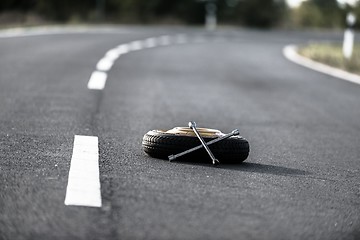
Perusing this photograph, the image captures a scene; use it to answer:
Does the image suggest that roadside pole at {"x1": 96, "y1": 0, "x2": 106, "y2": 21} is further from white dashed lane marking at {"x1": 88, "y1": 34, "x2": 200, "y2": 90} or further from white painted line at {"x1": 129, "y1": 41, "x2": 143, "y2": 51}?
white painted line at {"x1": 129, "y1": 41, "x2": 143, "y2": 51}

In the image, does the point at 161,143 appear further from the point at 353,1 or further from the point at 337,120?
the point at 353,1

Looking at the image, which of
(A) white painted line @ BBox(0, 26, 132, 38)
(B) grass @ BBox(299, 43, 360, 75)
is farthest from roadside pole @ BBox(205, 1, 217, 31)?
(B) grass @ BBox(299, 43, 360, 75)

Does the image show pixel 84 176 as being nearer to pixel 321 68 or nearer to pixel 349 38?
pixel 321 68

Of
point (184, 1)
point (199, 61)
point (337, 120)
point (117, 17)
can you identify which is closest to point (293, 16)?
point (184, 1)

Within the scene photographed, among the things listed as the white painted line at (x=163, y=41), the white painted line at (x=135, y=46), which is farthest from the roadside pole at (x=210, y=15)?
the white painted line at (x=135, y=46)

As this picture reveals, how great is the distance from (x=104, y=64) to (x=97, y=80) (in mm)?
3284

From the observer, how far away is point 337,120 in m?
9.46

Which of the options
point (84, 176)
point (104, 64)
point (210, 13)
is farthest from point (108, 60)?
point (210, 13)

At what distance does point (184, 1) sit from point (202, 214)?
5127 cm

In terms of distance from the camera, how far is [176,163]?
577 centimetres

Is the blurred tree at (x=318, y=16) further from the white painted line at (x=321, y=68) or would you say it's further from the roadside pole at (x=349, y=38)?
the roadside pole at (x=349, y=38)

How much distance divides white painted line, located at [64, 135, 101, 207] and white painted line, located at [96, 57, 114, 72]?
309 inches

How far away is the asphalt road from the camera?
3951 mm

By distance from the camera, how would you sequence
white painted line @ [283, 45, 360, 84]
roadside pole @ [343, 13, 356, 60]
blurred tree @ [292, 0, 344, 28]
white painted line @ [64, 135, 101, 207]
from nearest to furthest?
white painted line @ [64, 135, 101, 207]
white painted line @ [283, 45, 360, 84]
roadside pole @ [343, 13, 356, 60]
blurred tree @ [292, 0, 344, 28]
